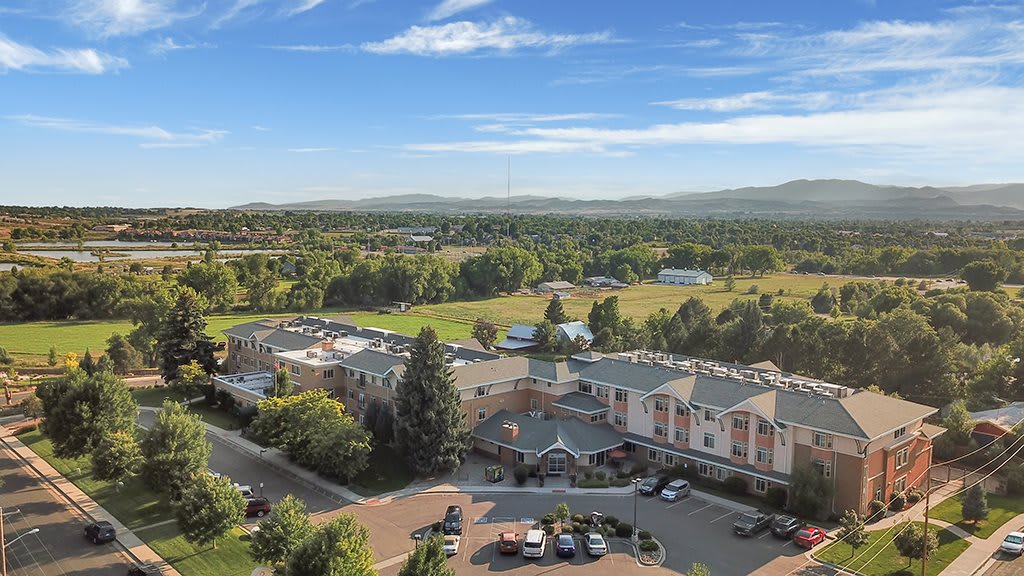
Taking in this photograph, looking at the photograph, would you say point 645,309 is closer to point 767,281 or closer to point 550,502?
point 767,281

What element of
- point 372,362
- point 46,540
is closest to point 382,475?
point 372,362

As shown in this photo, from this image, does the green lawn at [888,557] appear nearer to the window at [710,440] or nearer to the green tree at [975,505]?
the green tree at [975,505]

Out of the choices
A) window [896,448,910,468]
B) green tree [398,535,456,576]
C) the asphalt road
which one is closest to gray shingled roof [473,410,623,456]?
window [896,448,910,468]

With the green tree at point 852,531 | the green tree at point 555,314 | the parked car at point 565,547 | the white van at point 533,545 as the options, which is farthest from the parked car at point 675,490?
the green tree at point 555,314

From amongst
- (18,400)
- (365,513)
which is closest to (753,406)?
(365,513)

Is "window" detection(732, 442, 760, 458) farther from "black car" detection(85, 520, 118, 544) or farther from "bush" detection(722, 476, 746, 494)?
"black car" detection(85, 520, 118, 544)

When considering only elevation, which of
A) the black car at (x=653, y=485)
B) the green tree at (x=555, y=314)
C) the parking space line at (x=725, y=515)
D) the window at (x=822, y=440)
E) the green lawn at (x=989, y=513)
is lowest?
the green lawn at (x=989, y=513)
